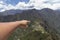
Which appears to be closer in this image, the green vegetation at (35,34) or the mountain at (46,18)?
the green vegetation at (35,34)

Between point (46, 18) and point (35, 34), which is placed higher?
point (46, 18)

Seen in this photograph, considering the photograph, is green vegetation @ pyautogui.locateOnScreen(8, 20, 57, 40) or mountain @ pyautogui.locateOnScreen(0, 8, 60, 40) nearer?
green vegetation @ pyautogui.locateOnScreen(8, 20, 57, 40)

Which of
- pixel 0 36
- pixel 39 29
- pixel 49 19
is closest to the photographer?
pixel 0 36

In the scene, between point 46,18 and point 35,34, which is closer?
point 35,34

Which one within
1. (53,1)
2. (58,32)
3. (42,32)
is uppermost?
(53,1)

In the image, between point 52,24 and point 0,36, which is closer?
point 0,36

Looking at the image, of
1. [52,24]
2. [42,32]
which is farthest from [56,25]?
[42,32]

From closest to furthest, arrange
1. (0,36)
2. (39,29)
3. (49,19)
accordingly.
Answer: (0,36), (39,29), (49,19)

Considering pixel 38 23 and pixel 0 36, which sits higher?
pixel 0 36

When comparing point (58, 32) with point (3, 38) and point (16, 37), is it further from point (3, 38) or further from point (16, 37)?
point (3, 38)
